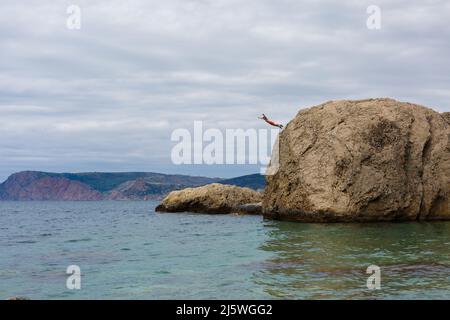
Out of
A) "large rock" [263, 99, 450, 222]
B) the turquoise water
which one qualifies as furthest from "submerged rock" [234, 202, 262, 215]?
the turquoise water

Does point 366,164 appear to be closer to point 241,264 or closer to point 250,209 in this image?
point 241,264

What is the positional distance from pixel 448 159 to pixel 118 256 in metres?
22.2

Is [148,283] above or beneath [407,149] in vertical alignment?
beneath

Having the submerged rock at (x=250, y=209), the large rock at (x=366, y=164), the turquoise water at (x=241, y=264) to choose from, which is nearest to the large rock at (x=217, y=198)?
the submerged rock at (x=250, y=209)

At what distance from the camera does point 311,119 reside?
Result: 34.6 meters

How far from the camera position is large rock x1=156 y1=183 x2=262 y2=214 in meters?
49.8

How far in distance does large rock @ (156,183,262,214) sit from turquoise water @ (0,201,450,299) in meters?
20.8

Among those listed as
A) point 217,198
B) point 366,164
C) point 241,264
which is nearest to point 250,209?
point 217,198

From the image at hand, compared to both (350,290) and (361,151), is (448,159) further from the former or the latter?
(350,290)

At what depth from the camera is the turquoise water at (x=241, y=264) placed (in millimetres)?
13430

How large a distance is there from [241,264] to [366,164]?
16.2m

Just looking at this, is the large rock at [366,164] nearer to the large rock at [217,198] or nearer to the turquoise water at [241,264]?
the turquoise water at [241,264]
